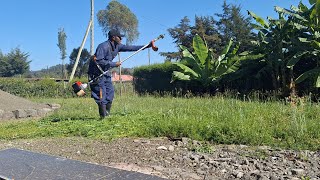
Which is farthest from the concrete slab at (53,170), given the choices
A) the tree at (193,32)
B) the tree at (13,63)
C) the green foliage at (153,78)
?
the tree at (13,63)

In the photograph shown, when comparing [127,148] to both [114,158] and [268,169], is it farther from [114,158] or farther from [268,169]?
[268,169]

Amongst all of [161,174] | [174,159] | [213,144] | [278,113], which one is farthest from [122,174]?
[278,113]

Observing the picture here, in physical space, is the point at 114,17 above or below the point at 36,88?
above

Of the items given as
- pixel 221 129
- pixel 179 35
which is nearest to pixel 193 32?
pixel 179 35

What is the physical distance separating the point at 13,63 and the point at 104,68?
165ft

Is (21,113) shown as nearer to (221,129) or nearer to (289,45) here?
(221,129)

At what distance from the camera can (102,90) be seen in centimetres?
737

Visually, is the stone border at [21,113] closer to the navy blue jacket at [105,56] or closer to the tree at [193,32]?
the navy blue jacket at [105,56]

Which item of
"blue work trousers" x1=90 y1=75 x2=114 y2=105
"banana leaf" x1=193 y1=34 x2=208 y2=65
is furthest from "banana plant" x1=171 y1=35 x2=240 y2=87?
"blue work trousers" x1=90 y1=75 x2=114 y2=105

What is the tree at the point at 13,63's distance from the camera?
52250 millimetres

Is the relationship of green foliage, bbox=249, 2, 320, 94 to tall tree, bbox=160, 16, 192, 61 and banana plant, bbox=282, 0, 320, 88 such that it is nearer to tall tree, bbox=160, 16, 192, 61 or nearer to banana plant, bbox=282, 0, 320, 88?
banana plant, bbox=282, 0, 320, 88

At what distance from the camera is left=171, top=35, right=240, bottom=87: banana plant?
45.6 feet

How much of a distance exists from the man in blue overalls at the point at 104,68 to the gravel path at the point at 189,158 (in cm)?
225

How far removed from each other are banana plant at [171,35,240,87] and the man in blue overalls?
22.0ft
